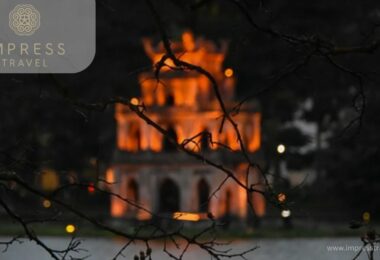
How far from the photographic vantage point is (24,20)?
40.7ft

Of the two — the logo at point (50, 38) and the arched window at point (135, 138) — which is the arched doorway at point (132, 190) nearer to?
the arched window at point (135, 138)

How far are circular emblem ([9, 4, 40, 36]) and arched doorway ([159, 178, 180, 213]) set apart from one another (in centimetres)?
4178

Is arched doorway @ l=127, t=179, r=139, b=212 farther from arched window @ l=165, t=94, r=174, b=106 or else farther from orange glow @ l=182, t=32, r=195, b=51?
orange glow @ l=182, t=32, r=195, b=51

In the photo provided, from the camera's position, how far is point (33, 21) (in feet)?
40.3

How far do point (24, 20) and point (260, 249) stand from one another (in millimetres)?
27812

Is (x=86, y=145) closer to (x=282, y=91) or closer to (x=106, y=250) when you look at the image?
(x=282, y=91)

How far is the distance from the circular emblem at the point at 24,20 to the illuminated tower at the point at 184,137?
37038 millimetres

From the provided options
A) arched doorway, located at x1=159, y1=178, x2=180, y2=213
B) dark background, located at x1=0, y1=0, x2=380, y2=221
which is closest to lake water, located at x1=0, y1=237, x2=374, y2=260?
arched doorway, located at x1=159, y1=178, x2=180, y2=213

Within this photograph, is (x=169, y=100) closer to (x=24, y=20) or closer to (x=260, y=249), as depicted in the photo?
(x=260, y=249)

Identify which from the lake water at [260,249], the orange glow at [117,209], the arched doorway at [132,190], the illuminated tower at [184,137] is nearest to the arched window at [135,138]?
the illuminated tower at [184,137]

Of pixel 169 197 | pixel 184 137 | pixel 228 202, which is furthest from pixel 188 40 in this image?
pixel 169 197

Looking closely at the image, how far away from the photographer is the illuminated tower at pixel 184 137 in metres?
50.4

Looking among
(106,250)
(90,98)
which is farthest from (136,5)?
(106,250)

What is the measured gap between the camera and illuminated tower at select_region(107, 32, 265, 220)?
5038cm
